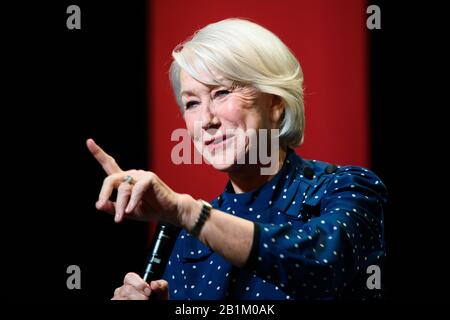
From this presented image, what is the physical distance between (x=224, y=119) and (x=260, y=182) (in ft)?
0.69

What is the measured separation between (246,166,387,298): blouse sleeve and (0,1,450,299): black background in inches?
27.4

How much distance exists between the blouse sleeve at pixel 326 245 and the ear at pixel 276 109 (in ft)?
0.94

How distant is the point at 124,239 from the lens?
212 centimetres

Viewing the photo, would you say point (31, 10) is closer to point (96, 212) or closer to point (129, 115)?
point (129, 115)

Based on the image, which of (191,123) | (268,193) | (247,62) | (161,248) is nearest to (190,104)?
(191,123)

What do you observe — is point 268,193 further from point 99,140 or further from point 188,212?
point 99,140

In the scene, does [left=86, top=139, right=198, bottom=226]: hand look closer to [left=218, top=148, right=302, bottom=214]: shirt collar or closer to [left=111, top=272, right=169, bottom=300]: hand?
[left=111, top=272, right=169, bottom=300]: hand

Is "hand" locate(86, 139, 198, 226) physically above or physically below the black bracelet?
above

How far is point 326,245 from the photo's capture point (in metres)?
1.10

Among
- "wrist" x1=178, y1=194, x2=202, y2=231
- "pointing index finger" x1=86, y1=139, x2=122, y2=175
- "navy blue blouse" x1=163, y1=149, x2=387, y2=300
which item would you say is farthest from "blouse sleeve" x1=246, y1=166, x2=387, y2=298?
"pointing index finger" x1=86, y1=139, x2=122, y2=175

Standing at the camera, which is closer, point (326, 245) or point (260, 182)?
point (326, 245)

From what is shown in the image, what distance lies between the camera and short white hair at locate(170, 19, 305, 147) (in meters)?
1.41

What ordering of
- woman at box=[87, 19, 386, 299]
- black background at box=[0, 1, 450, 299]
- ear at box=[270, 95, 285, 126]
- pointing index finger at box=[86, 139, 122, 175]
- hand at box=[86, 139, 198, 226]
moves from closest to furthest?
hand at box=[86, 139, 198, 226] < woman at box=[87, 19, 386, 299] < pointing index finger at box=[86, 139, 122, 175] < ear at box=[270, 95, 285, 126] < black background at box=[0, 1, 450, 299]

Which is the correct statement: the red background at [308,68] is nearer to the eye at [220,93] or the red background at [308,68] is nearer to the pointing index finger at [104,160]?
the eye at [220,93]
